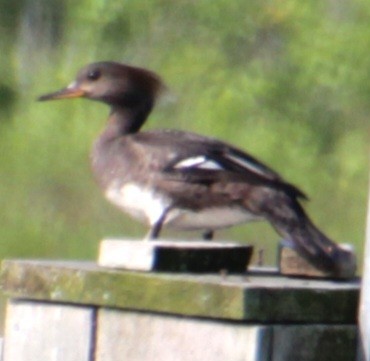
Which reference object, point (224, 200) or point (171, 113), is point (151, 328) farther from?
point (171, 113)

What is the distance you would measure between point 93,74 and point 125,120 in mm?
299

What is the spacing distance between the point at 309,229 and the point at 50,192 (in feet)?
24.5

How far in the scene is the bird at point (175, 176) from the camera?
5332mm

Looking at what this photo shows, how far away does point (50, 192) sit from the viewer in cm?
1242

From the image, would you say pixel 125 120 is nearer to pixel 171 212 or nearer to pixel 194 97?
pixel 171 212

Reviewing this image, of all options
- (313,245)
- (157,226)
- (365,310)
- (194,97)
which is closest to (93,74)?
(157,226)

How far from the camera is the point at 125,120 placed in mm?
6383

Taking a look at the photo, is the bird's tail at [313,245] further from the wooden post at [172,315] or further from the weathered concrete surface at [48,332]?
the weathered concrete surface at [48,332]

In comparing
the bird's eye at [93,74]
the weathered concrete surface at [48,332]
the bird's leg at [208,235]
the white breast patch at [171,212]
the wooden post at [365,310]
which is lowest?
the weathered concrete surface at [48,332]

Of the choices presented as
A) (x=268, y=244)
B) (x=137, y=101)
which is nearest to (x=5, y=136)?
(x=268, y=244)

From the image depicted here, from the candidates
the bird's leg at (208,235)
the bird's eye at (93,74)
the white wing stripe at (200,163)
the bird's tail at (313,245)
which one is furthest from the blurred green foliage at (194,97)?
the bird's tail at (313,245)

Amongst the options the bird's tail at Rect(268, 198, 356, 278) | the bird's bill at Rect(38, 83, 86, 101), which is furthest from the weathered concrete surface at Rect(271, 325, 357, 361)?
the bird's bill at Rect(38, 83, 86, 101)

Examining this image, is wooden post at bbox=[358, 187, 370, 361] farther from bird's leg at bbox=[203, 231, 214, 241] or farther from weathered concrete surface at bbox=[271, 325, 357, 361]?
bird's leg at bbox=[203, 231, 214, 241]

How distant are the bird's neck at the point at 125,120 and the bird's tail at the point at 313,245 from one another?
3.68 ft
